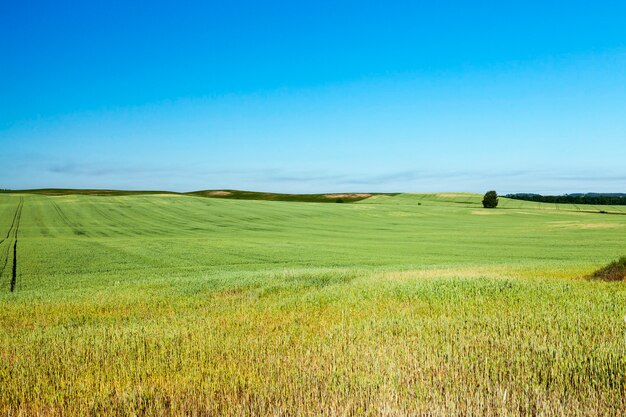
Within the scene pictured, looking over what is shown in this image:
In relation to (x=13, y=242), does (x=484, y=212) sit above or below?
above

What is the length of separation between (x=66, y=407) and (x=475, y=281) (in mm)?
11168

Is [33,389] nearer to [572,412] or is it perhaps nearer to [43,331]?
[43,331]

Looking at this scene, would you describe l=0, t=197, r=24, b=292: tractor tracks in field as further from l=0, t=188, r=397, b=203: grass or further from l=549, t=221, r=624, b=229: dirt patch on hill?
l=0, t=188, r=397, b=203: grass

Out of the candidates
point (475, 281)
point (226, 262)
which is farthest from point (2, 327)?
point (226, 262)

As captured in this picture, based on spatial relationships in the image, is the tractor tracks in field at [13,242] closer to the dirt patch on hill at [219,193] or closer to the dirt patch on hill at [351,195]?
the dirt patch on hill at [219,193]

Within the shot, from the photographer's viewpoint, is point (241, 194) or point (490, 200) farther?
point (241, 194)

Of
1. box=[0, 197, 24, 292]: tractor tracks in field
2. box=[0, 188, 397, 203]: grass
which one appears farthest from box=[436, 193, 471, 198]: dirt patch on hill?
box=[0, 197, 24, 292]: tractor tracks in field

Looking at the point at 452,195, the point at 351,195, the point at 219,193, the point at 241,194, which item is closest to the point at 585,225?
the point at 452,195

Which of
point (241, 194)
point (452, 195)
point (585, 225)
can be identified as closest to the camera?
point (585, 225)

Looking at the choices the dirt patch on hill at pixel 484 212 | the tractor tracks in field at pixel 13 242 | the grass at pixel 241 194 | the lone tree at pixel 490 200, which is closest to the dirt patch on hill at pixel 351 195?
the grass at pixel 241 194

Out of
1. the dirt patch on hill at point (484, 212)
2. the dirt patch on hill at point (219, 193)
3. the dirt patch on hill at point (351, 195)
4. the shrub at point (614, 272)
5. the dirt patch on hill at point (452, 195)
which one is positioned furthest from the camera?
the dirt patch on hill at point (219, 193)

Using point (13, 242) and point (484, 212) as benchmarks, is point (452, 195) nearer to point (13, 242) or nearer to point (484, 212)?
point (484, 212)

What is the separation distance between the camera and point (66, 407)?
488 centimetres

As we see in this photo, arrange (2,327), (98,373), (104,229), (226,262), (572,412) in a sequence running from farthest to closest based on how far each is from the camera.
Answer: (104,229), (226,262), (2,327), (98,373), (572,412)
